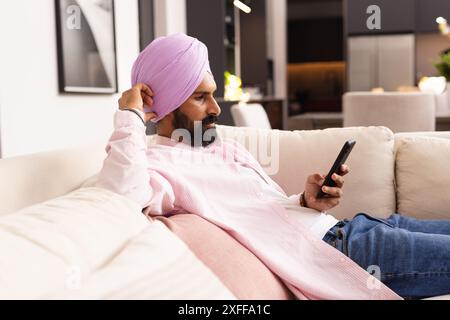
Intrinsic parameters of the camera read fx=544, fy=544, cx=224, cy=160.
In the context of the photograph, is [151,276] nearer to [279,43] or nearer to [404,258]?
[404,258]

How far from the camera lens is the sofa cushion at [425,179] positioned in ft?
5.69

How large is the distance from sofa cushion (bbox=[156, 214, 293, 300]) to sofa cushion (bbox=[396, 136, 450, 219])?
30.3 inches

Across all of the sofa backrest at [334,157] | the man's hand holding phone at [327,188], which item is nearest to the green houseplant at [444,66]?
the sofa backrest at [334,157]

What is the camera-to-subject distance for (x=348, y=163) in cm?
176

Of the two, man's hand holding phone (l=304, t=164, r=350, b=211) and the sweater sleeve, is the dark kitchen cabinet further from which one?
the sweater sleeve

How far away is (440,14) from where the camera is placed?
7.63m

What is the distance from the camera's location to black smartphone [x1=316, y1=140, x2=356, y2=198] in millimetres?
1244

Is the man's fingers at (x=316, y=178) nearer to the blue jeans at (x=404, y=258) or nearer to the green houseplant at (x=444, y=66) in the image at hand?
the blue jeans at (x=404, y=258)

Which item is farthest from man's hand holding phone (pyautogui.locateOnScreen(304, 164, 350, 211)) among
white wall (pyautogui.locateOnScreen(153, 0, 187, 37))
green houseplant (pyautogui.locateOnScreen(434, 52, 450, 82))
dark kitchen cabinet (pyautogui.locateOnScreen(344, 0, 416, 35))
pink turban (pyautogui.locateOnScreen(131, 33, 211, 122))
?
dark kitchen cabinet (pyautogui.locateOnScreen(344, 0, 416, 35))

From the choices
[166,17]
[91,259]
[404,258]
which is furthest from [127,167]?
[166,17]

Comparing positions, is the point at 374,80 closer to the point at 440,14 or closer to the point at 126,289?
the point at 440,14

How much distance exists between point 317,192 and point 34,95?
1.85 metres

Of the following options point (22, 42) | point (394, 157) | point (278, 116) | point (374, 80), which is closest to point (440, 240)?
point (394, 157)
